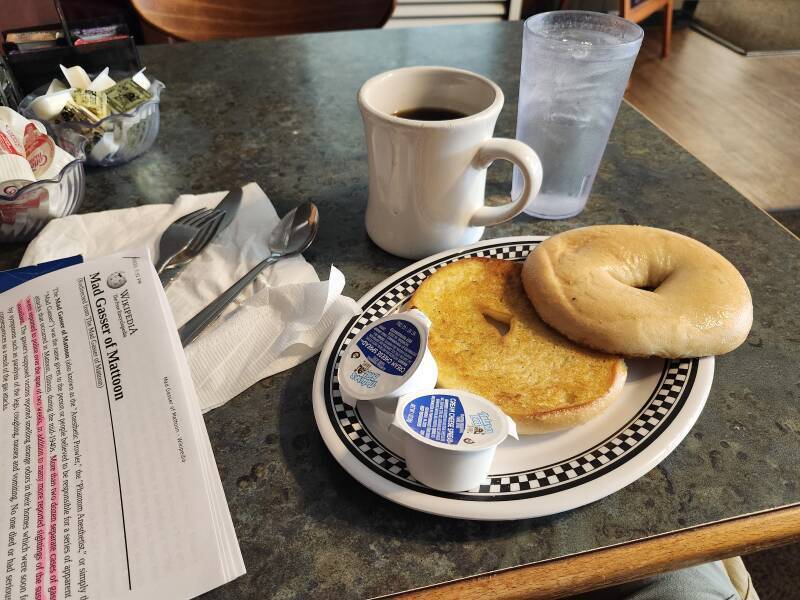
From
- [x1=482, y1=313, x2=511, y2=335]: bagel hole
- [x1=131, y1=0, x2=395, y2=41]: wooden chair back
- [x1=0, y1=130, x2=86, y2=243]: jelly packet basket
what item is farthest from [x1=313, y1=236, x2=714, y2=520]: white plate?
[x1=131, y1=0, x2=395, y2=41]: wooden chair back

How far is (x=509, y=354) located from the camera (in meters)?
0.53

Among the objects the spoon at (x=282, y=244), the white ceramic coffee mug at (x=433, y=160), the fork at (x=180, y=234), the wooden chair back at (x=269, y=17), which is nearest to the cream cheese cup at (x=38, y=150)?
the fork at (x=180, y=234)

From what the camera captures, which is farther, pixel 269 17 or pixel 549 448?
pixel 269 17

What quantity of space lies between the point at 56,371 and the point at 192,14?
3.66 ft

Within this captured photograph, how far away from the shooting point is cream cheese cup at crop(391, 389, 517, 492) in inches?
15.6

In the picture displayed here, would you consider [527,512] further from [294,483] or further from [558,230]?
[558,230]

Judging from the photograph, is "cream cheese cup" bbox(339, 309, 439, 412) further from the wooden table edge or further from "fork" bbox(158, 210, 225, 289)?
"fork" bbox(158, 210, 225, 289)

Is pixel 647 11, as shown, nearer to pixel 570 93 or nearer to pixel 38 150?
pixel 570 93

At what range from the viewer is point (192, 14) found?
1.35m

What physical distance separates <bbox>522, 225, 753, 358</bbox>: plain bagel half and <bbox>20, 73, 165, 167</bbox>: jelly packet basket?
0.58 m

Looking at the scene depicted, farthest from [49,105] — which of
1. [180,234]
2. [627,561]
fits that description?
[627,561]

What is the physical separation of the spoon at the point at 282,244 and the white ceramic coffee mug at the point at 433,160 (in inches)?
2.8

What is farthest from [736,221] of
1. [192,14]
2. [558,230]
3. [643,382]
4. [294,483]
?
[192,14]

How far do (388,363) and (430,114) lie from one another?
339 millimetres
